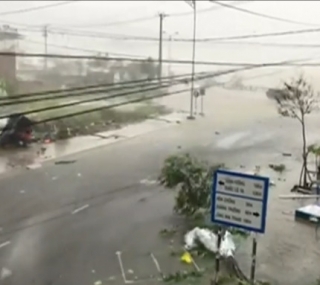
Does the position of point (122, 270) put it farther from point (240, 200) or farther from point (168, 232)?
point (240, 200)

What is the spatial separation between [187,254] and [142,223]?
0.97ft

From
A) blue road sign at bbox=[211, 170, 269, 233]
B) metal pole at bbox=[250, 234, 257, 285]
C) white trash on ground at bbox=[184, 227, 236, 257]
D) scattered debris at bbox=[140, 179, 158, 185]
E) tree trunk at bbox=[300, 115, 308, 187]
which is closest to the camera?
blue road sign at bbox=[211, 170, 269, 233]

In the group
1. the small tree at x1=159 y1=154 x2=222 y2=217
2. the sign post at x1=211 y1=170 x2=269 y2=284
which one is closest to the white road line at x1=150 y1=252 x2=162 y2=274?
the small tree at x1=159 y1=154 x2=222 y2=217

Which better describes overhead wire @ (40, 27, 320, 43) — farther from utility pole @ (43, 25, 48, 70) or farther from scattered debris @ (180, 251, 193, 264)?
scattered debris @ (180, 251, 193, 264)

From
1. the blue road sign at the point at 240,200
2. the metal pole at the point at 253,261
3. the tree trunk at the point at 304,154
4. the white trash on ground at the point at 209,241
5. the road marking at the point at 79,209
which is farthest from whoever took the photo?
the road marking at the point at 79,209

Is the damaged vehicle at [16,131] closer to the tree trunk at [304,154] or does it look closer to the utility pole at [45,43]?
the utility pole at [45,43]

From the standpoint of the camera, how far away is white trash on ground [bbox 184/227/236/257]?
1737mm

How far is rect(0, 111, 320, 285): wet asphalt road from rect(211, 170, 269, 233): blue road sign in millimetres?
374

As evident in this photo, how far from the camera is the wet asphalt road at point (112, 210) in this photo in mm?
1747

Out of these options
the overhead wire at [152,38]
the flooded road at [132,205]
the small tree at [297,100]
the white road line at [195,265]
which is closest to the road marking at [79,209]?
the flooded road at [132,205]

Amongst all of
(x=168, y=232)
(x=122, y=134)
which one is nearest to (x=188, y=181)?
(x=168, y=232)

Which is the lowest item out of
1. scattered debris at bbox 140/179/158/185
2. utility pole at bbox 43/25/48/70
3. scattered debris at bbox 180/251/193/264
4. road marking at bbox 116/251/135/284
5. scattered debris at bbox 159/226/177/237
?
road marking at bbox 116/251/135/284

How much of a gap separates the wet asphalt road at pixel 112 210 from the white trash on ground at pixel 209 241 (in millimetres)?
56

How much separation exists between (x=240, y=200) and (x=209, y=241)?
468 millimetres
